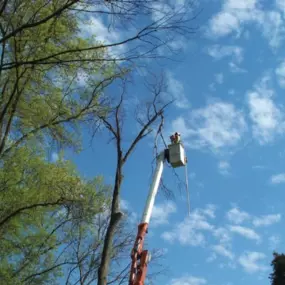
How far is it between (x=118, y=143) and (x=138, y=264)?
4.00 meters

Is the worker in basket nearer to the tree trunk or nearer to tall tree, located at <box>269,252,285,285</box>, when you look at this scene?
the tree trunk

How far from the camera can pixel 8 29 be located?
275 inches

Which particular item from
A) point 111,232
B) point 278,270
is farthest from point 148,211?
point 278,270

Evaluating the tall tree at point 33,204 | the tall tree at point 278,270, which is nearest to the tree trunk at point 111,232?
the tall tree at point 33,204

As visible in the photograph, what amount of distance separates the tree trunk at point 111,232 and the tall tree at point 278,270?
22.0 m

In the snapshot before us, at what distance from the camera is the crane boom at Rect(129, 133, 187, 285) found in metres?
6.75

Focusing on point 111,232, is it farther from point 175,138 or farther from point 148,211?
point 175,138

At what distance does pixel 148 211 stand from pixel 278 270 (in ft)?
78.4

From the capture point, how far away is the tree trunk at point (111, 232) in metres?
8.47

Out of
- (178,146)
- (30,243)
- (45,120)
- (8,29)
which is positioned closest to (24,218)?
(30,243)

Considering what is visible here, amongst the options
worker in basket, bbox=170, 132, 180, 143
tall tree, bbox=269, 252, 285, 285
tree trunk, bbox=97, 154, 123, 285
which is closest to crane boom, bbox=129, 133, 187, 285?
worker in basket, bbox=170, 132, 180, 143

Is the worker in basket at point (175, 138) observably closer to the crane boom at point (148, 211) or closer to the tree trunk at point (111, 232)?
the crane boom at point (148, 211)

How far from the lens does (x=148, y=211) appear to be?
7738 millimetres

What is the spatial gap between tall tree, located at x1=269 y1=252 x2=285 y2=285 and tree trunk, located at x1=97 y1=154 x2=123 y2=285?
72.2 feet
